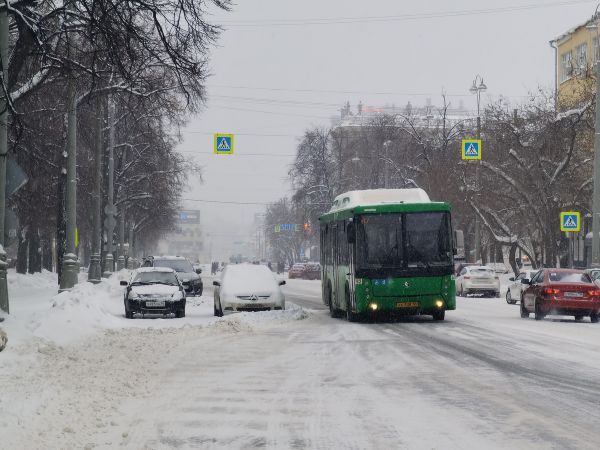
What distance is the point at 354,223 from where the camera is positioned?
26.9 m

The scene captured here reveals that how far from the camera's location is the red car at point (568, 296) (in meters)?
Answer: 29.4

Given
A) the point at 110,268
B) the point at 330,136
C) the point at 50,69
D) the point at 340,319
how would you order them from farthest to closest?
1. the point at 330,136
2. the point at 110,268
3. the point at 340,319
4. the point at 50,69

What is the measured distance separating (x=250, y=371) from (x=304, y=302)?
27.2 metres

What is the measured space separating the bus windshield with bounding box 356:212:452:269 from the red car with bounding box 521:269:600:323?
4.11 meters

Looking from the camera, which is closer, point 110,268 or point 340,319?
point 340,319

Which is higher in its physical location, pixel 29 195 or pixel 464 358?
pixel 29 195

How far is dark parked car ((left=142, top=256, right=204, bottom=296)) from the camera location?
4447 cm

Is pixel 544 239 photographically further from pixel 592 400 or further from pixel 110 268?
pixel 592 400

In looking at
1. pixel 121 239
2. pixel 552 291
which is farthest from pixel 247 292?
pixel 121 239

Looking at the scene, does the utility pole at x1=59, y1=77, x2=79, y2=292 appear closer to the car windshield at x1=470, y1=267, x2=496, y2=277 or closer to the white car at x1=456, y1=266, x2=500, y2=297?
the white car at x1=456, y1=266, x2=500, y2=297

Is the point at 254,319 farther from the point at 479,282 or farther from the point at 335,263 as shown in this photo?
the point at 479,282

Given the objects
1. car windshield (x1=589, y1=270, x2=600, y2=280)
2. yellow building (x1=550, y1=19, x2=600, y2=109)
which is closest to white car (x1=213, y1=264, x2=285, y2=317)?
car windshield (x1=589, y1=270, x2=600, y2=280)

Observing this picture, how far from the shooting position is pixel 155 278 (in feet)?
102

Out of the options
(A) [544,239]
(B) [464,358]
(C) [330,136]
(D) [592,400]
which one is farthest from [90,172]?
(C) [330,136]
